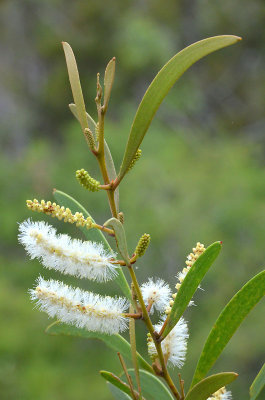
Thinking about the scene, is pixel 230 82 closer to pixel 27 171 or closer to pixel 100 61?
pixel 100 61

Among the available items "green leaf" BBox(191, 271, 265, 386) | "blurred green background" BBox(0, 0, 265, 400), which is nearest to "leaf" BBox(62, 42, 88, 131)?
"green leaf" BBox(191, 271, 265, 386)

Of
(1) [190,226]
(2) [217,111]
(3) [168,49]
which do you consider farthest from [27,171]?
(2) [217,111]

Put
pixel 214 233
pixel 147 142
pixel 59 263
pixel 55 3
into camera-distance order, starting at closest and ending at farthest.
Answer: pixel 59 263
pixel 214 233
pixel 147 142
pixel 55 3

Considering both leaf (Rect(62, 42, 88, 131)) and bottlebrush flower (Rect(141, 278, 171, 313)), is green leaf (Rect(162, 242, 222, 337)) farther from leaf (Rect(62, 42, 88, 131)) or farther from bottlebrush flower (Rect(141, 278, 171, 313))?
leaf (Rect(62, 42, 88, 131))

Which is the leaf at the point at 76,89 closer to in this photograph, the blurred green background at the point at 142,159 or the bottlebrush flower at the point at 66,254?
the bottlebrush flower at the point at 66,254

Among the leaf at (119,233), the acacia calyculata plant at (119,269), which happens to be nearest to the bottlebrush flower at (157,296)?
the acacia calyculata plant at (119,269)

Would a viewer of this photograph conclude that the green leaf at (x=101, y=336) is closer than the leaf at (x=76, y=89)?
No

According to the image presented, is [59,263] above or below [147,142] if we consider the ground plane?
below
